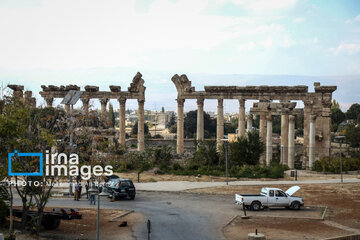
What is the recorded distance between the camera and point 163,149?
52.6 metres

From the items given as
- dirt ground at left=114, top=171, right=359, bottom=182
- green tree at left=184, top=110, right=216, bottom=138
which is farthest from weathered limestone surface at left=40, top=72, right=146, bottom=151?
green tree at left=184, top=110, right=216, bottom=138

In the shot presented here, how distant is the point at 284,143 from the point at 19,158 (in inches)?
1481

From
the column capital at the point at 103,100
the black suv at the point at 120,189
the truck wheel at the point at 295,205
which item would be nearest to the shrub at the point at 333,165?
the truck wheel at the point at 295,205

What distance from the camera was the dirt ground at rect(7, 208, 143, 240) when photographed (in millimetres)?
24141

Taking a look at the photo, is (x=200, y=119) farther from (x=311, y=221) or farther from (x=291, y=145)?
(x=311, y=221)

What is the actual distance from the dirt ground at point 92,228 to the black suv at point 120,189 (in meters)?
4.46

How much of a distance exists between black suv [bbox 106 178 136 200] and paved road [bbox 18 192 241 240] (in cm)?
56

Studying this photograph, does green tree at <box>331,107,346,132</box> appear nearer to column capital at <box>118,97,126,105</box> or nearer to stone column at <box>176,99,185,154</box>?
stone column at <box>176,99,185,154</box>

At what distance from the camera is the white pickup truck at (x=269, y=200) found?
31266mm

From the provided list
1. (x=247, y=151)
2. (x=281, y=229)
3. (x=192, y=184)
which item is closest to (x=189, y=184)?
(x=192, y=184)

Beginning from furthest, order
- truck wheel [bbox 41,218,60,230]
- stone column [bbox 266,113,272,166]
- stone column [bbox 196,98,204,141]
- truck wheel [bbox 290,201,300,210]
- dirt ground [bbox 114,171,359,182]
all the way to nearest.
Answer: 1. stone column [bbox 196,98,204,141]
2. stone column [bbox 266,113,272,166]
3. dirt ground [bbox 114,171,359,182]
4. truck wheel [bbox 290,201,300,210]
5. truck wheel [bbox 41,218,60,230]

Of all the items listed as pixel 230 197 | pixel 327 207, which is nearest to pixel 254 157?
pixel 230 197

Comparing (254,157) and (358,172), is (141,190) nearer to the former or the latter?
(254,157)

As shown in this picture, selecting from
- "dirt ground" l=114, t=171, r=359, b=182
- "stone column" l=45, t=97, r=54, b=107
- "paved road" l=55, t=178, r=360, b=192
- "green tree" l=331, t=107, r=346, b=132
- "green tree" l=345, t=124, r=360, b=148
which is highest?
"green tree" l=331, t=107, r=346, b=132
